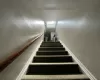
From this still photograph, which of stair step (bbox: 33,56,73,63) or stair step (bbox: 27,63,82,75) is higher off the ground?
stair step (bbox: 33,56,73,63)

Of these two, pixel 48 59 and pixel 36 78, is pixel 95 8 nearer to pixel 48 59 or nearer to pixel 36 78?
pixel 36 78

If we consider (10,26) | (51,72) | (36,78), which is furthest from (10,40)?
(51,72)

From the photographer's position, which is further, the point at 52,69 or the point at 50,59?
the point at 50,59

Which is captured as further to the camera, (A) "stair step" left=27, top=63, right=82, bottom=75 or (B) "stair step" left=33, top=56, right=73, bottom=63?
(B) "stair step" left=33, top=56, right=73, bottom=63

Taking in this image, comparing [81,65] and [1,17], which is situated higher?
[1,17]

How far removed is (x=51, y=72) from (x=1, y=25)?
144 cm

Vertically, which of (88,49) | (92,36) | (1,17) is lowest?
(88,49)

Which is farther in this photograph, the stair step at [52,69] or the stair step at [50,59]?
the stair step at [50,59]

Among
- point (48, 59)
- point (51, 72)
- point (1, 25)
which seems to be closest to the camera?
point (1, 25)

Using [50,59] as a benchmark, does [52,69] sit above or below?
below

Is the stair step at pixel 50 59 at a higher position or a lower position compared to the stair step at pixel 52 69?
higher

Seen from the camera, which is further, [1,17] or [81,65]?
[81,65]

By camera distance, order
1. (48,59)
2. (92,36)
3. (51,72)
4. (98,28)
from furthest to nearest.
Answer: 1. (48,59)
2. (51,72)
3. (92,36)
4. (98,28)

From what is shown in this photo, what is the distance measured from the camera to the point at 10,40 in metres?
1.67
